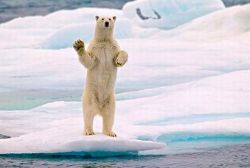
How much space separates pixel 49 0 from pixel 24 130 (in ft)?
106

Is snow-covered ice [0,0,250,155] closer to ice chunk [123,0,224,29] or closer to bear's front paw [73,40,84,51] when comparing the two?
ice chunk [123,0,224,29]

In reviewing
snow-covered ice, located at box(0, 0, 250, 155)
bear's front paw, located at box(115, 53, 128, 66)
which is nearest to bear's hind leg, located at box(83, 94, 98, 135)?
snow-covered ice, located at box(0, 0, 250, 155)

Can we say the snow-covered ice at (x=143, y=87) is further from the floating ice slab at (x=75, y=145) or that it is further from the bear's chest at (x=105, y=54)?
the bear's chest at (x=105, y=54)

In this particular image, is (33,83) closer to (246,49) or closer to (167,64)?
(167,64)

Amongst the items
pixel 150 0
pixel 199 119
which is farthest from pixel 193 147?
pixel 150 0

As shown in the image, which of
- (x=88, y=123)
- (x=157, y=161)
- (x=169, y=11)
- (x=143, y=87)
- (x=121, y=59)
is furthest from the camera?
(x=169, y=11)

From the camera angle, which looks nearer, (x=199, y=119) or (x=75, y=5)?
(x=199, y=119)

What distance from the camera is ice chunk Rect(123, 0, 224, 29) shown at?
21328mm

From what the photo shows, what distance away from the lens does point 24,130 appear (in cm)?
844

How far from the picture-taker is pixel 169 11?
844 inches

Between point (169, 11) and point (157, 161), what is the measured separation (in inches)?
587

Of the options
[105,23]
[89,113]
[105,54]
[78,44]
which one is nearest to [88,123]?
[89,113]

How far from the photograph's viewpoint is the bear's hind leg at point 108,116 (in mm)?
7188

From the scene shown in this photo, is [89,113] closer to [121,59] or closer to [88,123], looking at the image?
[88,123]
